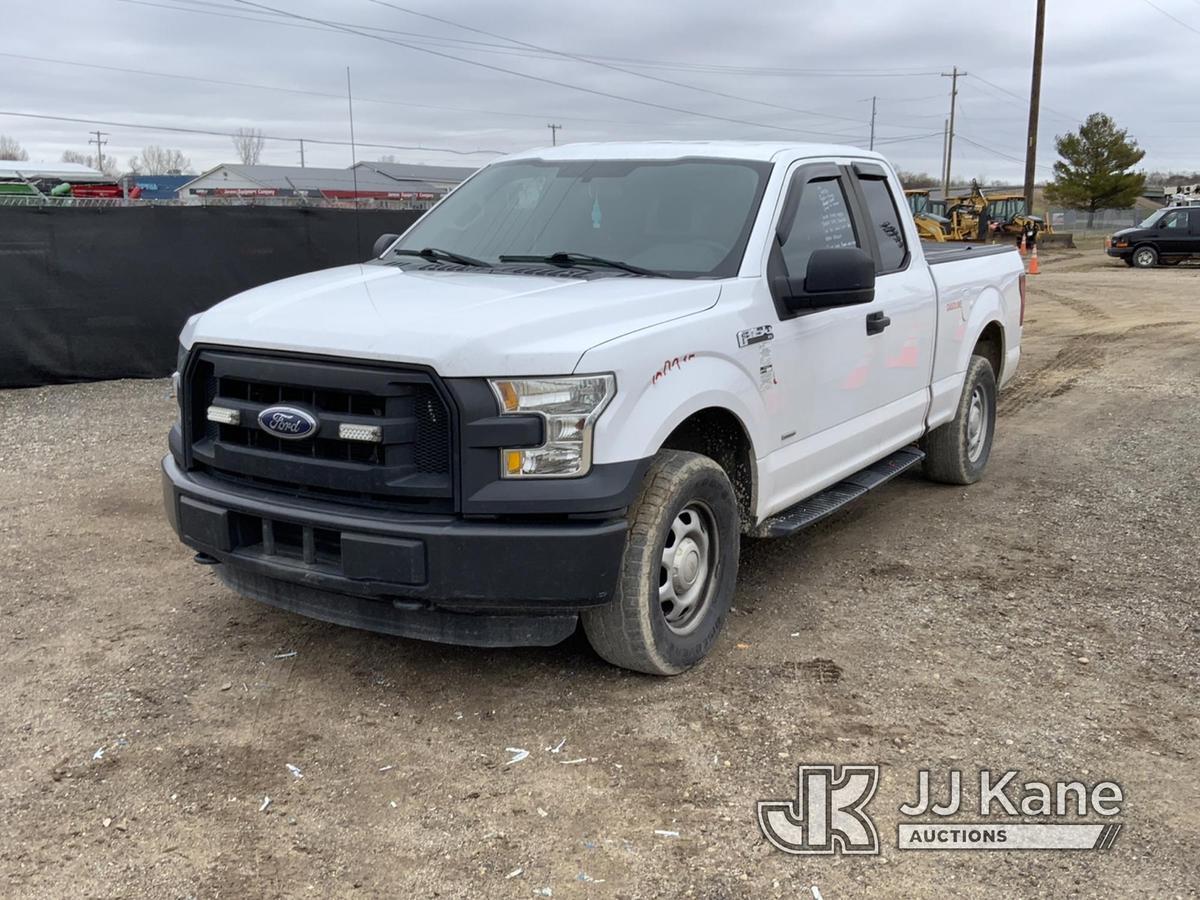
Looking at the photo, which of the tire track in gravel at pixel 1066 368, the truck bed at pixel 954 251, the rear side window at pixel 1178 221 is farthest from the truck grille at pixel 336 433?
the rear side window at pixel 1178 221

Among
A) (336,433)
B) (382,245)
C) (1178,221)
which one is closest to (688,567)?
(336,433)

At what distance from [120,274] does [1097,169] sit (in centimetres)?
5372

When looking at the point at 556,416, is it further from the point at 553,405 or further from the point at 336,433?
the point at 336,433

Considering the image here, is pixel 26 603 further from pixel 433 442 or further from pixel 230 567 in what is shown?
pixel 433 442

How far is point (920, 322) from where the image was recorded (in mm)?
6004

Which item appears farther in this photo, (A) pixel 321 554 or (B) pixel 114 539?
(B) pixel 114 539

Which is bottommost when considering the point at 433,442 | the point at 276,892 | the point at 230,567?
the point at 276,892

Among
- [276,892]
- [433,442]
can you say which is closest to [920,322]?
[433,442]

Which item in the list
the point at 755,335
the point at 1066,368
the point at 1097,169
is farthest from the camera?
the point at 1097,169

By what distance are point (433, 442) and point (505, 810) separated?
118 centimetres

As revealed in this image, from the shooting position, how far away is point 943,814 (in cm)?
336

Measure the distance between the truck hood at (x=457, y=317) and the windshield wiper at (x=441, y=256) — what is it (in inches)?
12.1

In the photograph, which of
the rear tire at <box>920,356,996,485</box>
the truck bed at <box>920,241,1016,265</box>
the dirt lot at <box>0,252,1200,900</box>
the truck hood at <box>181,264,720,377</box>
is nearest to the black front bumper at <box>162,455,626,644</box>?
the dirt lot at <box>0,252,1200,900</box>

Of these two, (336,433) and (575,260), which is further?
(575,260)
